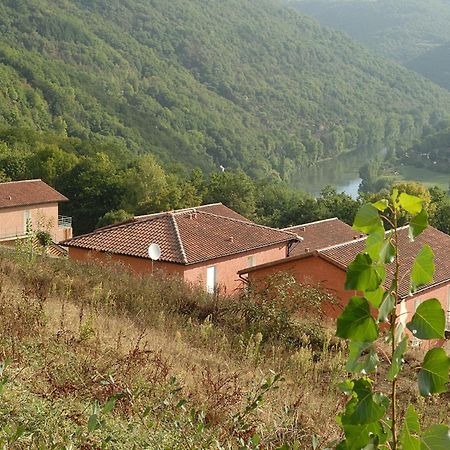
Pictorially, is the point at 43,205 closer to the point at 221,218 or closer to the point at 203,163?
the point at 221,218

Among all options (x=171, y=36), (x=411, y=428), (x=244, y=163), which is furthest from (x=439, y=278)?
(x=171, y=36)

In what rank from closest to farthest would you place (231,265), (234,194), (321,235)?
1. (231,265)
2. (321,235)
3. (234,194)

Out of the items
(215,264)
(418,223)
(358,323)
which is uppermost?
(418,223)

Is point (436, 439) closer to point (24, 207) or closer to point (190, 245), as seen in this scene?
point (190, 245)

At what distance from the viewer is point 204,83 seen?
143m

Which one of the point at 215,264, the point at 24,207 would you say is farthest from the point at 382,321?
the point at 24,207

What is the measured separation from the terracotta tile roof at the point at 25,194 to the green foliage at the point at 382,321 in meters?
31.0

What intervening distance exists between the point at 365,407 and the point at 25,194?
32771mm

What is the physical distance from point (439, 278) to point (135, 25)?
6030 inches

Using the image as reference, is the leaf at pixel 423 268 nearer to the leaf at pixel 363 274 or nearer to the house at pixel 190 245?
the leaf at pixel 363 274

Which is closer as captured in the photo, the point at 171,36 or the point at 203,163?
the point at 203,163

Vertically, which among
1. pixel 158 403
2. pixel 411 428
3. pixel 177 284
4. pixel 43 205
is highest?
pixel 411 428

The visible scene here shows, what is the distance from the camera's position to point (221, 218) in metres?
22.7

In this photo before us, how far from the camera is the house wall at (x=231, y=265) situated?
62.8ft
